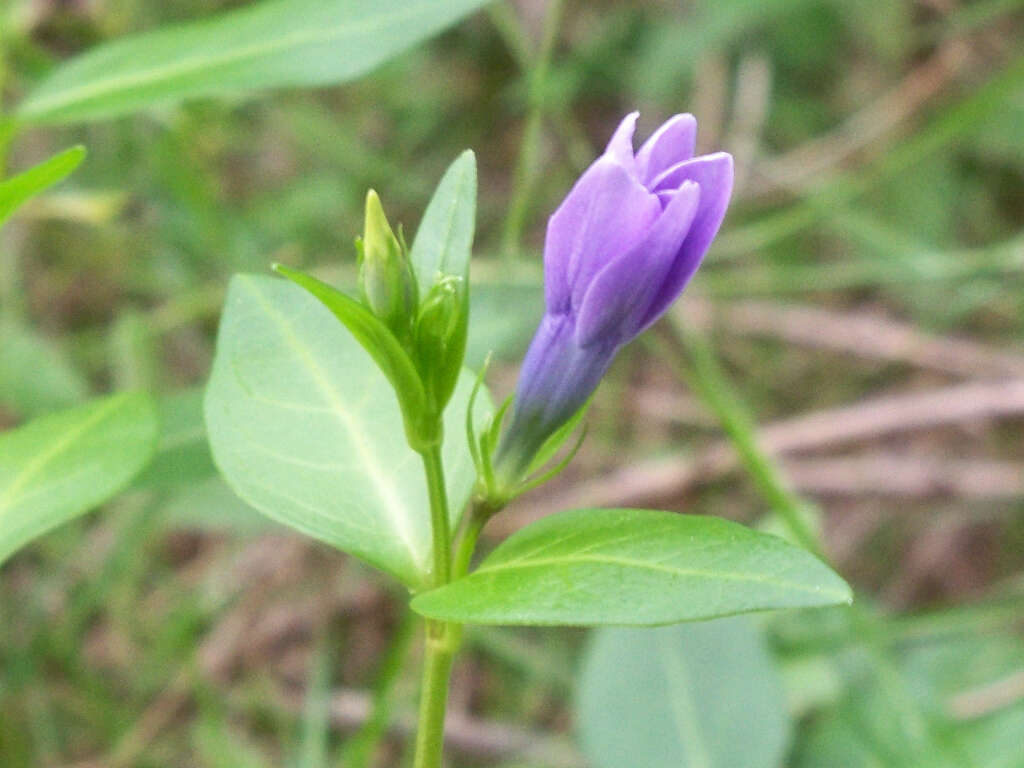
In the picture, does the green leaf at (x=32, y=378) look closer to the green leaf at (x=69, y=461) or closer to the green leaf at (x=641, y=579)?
the green leaf at (x=69, y=461)

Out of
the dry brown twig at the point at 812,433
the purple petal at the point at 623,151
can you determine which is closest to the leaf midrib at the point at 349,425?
the purple petal at the point at 623,151

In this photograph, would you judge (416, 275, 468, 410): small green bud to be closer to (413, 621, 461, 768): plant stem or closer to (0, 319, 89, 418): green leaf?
(413, 621, 461, 768): plant stem

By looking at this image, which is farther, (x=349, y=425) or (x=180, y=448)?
(x=180, y=448)

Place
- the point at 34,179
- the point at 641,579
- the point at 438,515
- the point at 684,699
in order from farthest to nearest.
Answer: the point at 684,699 → the point at 34,179 → the point at 438,515 → the point at 641,579

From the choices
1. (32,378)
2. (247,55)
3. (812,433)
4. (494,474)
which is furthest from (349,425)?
(812,433)

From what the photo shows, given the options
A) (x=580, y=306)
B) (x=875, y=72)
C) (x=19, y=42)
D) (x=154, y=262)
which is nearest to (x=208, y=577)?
(x=154, y=262)

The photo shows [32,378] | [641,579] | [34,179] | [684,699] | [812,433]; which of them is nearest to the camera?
[641,579]

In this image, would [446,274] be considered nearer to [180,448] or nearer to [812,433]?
[180,448]
